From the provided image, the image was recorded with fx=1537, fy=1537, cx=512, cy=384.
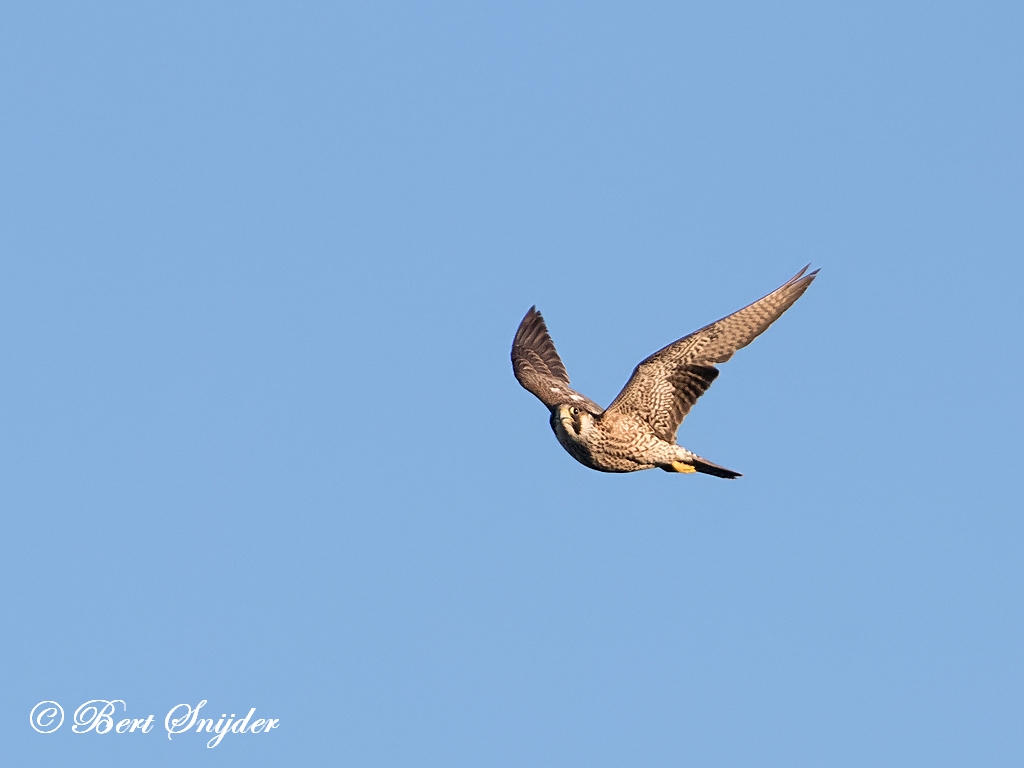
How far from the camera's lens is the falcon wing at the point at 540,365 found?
57.6 feet

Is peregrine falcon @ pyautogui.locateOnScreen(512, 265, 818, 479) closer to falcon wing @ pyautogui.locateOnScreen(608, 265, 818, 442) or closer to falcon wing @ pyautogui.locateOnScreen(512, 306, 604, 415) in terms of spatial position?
falcon wing @ pyautogui.locateOnScreen(608, 265, 818, 442)

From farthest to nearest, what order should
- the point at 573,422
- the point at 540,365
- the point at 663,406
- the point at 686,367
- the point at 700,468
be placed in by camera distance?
1. the point at 540,365
2. the point at 700,468
3. the point at 663,406
4. the point at 686,367
5. the point at 573,422

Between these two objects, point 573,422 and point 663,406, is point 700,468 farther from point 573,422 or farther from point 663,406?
point 573,422

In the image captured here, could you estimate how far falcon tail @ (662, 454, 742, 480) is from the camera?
14922mm

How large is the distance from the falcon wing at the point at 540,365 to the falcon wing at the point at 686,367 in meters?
1.91

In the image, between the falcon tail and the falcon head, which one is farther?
the falcon tail

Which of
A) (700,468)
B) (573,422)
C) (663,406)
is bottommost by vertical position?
(700,468)

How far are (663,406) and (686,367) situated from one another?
45 cm

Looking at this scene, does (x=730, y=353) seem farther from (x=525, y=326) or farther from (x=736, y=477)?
(x=525, y=326)

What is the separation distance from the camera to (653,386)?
14875 millimetres

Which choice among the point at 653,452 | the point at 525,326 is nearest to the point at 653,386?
the point at 653,452

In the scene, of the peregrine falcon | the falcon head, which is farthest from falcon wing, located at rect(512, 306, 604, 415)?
the falcon head

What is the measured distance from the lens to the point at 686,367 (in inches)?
584

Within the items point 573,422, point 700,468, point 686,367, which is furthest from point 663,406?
point 573,422
